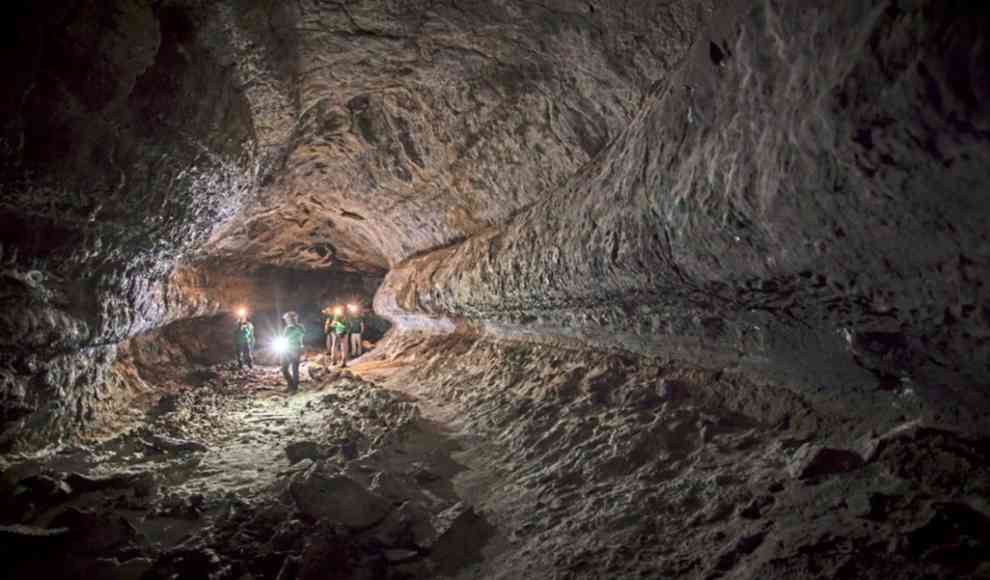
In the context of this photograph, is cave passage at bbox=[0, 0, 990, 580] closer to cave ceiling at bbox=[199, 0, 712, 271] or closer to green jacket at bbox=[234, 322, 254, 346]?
cave ceiling at bbox=[199, 0, 712, 271]

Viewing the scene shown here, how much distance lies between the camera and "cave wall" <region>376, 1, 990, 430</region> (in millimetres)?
1302

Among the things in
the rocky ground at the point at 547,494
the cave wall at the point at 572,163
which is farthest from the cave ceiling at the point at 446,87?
the rocky ground at the point at 547,494

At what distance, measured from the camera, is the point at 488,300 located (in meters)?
5.55

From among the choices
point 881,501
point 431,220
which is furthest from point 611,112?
point 431,220

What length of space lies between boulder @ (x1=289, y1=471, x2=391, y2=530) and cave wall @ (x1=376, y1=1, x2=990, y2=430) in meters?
2.10

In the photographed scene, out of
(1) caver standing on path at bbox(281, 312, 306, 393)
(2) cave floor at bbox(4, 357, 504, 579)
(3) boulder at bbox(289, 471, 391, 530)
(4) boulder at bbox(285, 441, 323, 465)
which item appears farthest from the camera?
(1) caver standing on path at bbox(281, 312, 306, 393)

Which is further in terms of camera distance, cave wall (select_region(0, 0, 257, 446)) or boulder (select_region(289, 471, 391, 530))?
boulder (select_region(289, 471, 391, 530))

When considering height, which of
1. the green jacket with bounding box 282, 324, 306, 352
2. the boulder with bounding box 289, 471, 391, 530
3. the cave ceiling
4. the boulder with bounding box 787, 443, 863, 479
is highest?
the cave ceiling

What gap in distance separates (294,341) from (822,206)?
7482mm

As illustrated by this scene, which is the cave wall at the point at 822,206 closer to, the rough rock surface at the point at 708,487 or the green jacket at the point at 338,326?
the rough rock surface at the point at 708,487

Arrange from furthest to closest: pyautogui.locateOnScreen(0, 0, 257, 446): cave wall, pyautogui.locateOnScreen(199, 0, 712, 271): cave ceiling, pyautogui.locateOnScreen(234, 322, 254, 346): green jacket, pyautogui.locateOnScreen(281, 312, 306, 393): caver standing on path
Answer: pyautogui.locateOnScreen(234, 322, 254, 346): green jacket, pyautogui.locateOnScreen(281, 312, 306, 393): caver standing on path, pyautogui.locateOnScreen(199, 0, 712, 271): cave ceiling, pyautogui.locateOnScreen(0, 0, 257, 446): cave wall

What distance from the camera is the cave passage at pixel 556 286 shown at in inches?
62.2

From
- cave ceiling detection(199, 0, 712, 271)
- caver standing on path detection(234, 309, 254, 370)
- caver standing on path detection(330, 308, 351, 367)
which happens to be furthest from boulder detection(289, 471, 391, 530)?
caver standing on path detection(234, 309, 254, 370)

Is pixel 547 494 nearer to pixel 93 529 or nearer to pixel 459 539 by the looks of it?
pixel 459 539
